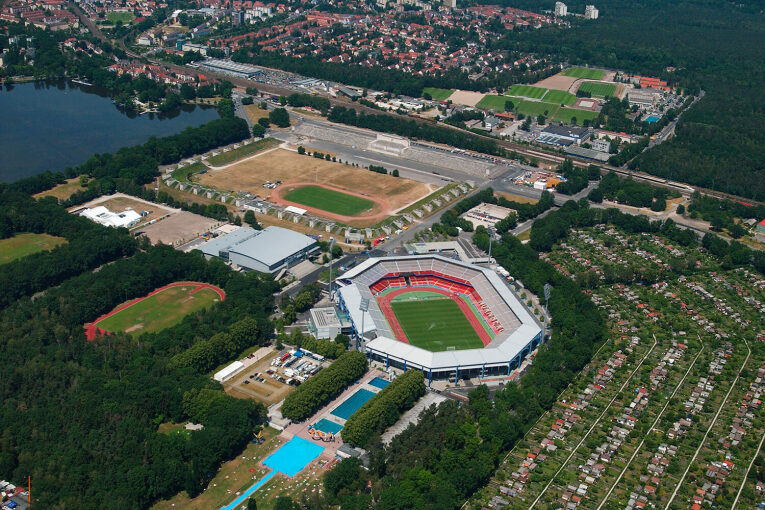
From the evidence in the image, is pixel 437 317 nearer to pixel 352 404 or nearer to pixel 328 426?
pixel 352 404

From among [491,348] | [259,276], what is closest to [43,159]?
[259,276]

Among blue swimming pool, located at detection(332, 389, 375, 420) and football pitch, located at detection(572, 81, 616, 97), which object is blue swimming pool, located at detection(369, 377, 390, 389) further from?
football pitch, located at detection(572, 81, 616, 97)

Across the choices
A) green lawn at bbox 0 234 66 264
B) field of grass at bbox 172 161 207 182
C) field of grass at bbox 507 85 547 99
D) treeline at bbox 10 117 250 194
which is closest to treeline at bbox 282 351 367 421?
green lawn at bbox 0 234 66 264

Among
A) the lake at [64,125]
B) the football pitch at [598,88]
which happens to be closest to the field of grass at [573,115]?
the football pitch at [598,88]

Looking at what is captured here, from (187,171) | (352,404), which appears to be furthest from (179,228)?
(352,404)

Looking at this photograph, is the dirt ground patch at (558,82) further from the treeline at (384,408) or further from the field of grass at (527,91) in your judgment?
the treeline at (384,408)

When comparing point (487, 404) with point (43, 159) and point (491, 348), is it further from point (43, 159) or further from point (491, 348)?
point (43, 159)
